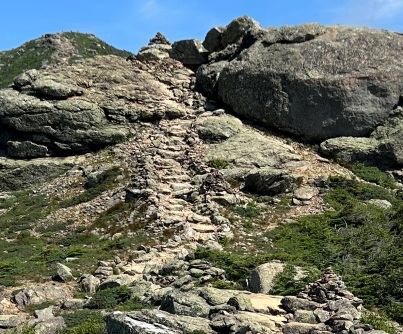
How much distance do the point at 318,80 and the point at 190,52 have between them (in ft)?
48.2

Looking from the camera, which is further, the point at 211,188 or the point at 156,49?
the point at 156,49

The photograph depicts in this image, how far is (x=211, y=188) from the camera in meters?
32.1

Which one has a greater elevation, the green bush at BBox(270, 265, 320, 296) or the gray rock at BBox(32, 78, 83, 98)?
the gray rock at BBox(32, 78, 83, 98)

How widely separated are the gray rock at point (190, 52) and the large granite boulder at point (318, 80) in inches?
251

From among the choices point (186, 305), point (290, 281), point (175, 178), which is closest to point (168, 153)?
point (175, 178)

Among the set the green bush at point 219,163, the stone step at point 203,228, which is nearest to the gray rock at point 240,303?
the stone step at point 203,228

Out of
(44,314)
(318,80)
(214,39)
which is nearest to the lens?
(44,314)

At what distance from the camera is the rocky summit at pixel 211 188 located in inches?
663

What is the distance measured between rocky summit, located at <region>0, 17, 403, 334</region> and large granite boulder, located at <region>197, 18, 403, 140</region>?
106 mm

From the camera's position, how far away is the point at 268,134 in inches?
1617

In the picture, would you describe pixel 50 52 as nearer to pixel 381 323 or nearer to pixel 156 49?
pixel 156 49

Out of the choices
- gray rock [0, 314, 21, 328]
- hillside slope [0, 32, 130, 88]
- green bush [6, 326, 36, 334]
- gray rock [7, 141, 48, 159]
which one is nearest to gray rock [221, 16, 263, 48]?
gray rock [7, 141, 48, 159]

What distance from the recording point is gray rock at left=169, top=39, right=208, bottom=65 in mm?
50031

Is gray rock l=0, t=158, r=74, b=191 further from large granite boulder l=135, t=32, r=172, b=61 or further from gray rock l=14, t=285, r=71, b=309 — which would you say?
gray rock l=14, t=285, r=71, b=309
